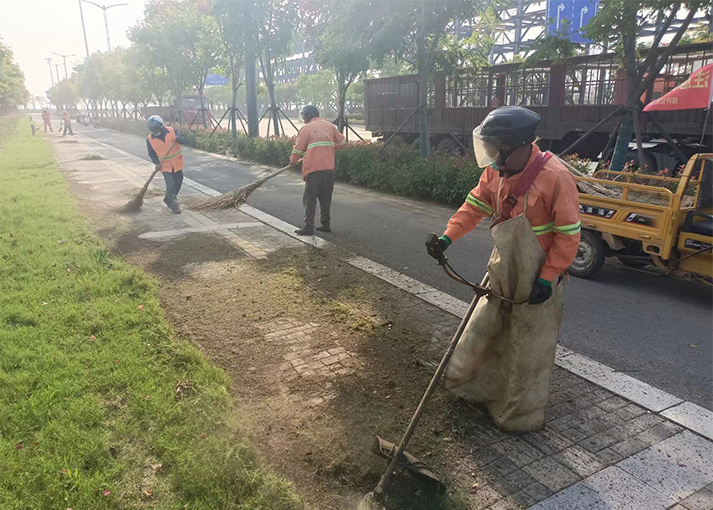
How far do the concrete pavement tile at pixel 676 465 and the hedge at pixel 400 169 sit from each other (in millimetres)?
6942

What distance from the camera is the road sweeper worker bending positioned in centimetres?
267

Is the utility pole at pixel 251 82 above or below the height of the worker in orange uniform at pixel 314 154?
above

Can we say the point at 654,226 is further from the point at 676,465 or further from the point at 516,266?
the point at 516,266

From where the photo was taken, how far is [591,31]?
8320 millimetres

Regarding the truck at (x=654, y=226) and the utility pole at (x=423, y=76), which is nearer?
A: the truck at (x=654, y=226)

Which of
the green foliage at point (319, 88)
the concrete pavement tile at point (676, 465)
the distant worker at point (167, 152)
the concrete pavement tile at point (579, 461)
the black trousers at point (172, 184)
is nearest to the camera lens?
the concrete pavement tile at point (676, 465)

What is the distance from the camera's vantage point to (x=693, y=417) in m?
3.18

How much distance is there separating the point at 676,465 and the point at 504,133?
1.92m

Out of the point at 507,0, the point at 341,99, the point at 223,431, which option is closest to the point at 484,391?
the point at 223,431

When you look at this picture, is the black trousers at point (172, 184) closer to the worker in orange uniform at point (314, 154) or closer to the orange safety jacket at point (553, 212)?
the worker in orange uniform at point (314, 154)

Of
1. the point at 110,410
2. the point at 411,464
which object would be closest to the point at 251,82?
the point at 110,410

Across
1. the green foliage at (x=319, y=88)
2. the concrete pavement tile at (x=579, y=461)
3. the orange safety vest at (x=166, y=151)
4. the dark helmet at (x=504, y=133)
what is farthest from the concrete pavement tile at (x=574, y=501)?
the green foliage at (x=319, y=88)

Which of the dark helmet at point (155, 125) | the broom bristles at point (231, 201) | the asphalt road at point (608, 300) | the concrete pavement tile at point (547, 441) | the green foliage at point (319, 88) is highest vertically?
the green foliage at point (319, 88)

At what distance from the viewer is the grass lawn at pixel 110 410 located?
97.0 inches
